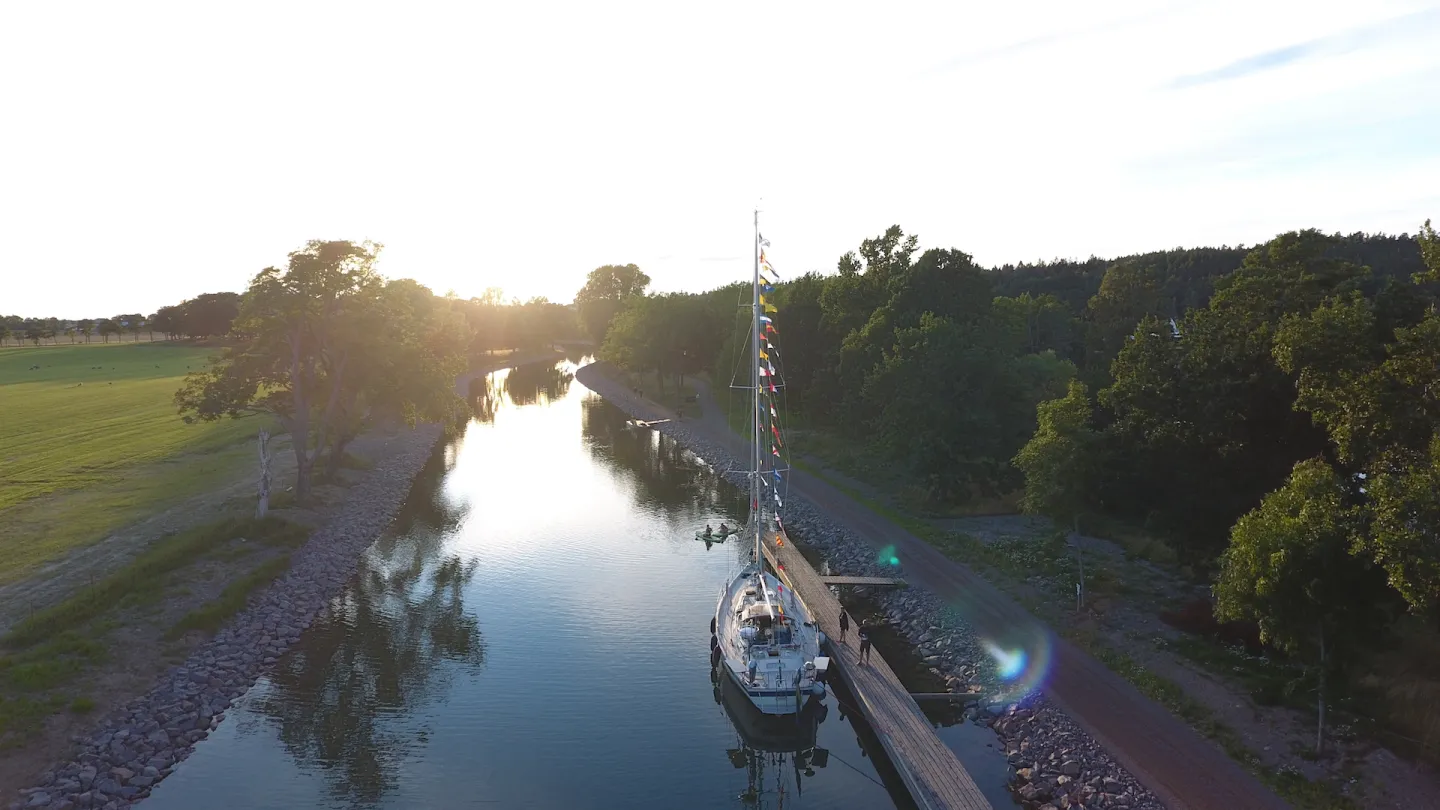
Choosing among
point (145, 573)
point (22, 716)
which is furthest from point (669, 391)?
point (22, 716)

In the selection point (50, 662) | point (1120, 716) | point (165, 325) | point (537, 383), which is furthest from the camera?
point (165, 325)

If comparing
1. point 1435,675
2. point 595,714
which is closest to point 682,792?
point 595,714

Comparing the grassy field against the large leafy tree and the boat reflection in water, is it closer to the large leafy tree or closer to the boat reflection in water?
the boat reflection in water

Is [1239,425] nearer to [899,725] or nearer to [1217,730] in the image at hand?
[1217,730]

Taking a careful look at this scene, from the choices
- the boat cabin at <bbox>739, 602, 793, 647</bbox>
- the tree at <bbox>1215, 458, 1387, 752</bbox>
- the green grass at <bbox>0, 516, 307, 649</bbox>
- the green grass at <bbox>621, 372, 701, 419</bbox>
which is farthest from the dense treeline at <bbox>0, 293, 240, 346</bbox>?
the tree at <bbox>1215, 458, 1387, 752</bbox>

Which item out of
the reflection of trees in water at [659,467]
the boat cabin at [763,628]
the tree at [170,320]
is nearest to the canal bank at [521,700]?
the boat cabin at [763,628]

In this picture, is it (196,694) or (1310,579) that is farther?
(196,694)

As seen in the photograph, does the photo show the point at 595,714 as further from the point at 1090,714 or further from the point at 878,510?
the point at 878,510
